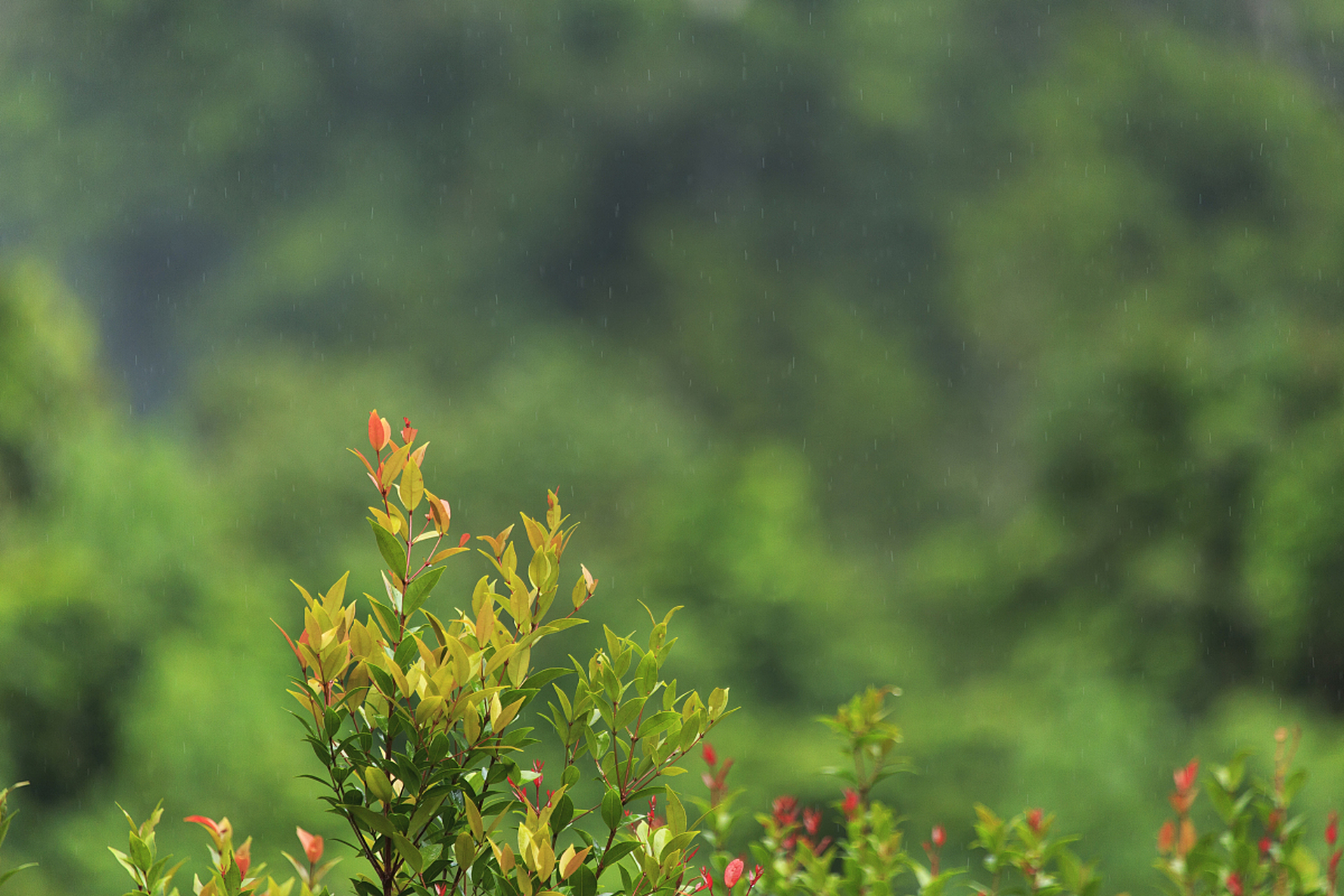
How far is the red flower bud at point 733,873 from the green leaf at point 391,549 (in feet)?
1.28

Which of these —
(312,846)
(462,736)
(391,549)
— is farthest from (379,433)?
(312,846)

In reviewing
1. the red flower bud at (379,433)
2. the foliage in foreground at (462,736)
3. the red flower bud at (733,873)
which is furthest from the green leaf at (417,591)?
the red flower bud at (733,873)

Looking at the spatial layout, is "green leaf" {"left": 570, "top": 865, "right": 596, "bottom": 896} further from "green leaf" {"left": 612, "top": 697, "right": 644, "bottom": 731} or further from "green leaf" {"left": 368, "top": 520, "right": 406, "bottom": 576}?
"green leaf" {"left": 368, "top": 520, "right": 406, "bottom": 576}

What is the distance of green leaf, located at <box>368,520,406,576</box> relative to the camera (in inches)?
40.2

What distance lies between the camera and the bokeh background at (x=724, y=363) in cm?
732

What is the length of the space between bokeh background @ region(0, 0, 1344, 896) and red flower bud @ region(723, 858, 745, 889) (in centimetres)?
577

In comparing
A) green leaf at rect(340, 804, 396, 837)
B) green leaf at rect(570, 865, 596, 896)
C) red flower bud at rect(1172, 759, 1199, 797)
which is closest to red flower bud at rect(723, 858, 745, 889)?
green leaf at rect(570, 865, 596, 896)

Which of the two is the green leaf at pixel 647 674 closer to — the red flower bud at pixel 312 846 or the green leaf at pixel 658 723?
the green leaf at pixel 658 723

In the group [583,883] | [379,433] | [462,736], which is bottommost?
[583,883]

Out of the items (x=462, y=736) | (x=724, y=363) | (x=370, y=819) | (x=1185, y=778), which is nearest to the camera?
(x=370, y=819)

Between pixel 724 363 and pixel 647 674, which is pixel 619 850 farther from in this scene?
pixel 724 363

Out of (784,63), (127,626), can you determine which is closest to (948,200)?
(784,63)

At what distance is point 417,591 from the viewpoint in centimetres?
104

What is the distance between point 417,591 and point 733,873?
380 mm
